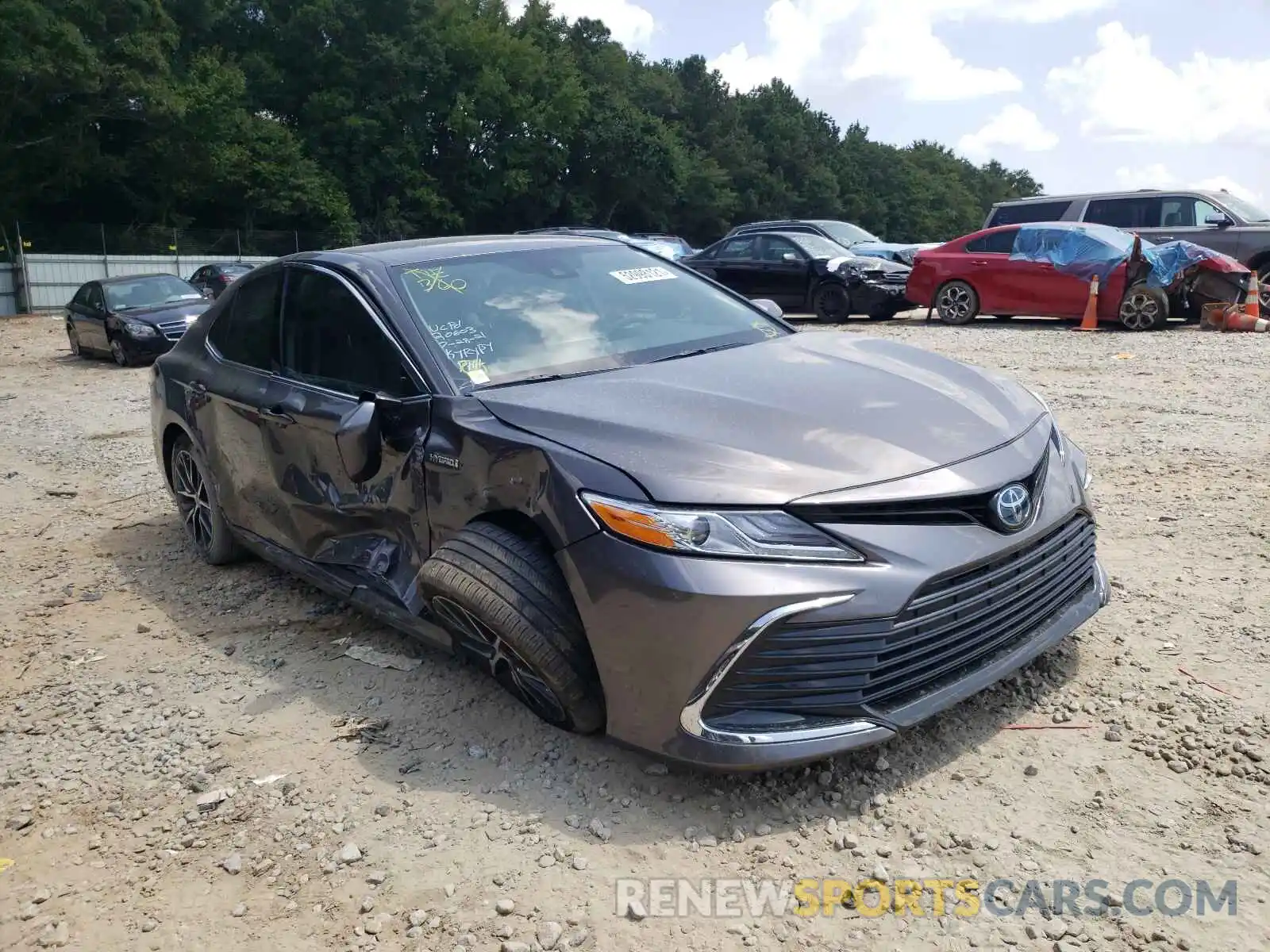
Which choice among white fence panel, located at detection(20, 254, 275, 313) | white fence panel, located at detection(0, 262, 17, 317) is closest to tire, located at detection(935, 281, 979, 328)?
white fence panel, located at detection(20, 254, 275, 313)

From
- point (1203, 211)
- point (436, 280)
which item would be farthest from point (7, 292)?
point (436, 280)

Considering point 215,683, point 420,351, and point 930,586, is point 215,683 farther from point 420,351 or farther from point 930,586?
point 930,586

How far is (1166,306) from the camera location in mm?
12820

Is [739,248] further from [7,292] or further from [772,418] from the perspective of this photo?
[7,292]

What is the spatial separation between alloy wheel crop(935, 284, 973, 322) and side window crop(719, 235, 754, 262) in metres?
3.18

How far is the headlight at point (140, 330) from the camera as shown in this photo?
15.9 m

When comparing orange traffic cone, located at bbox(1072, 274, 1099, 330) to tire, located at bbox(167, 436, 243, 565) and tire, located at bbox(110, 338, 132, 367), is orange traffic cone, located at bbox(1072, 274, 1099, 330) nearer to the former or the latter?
tire, located at bbox(167, 436, 243, 565)

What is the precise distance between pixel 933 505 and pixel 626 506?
833mm

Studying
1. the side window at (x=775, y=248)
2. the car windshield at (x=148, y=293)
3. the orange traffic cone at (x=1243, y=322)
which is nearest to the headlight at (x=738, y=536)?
the orange traffic cone at (x=1243, y=322)

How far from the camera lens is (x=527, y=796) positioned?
309cm

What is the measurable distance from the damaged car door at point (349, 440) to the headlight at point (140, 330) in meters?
12.7

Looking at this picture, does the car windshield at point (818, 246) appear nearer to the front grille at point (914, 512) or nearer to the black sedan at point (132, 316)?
the black sedan at point (132, 316)

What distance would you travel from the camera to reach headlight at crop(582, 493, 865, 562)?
2754 mm

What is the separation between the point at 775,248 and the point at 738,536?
46.5 feet
